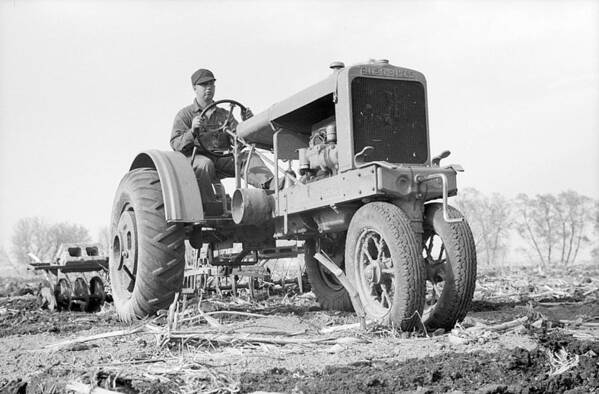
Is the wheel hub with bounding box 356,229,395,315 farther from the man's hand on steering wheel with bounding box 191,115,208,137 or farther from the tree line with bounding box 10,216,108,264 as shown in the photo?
the tree line with bounding box 10,216,108,264

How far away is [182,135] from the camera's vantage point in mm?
7699

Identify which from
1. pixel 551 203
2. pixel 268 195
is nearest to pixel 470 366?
pixel 268 195

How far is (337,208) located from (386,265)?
758 mm

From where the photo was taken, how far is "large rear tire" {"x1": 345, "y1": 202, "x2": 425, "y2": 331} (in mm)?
4965

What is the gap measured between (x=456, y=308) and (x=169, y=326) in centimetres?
209

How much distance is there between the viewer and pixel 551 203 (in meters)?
41.8

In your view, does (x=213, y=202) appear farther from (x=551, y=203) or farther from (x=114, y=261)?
(x=551, y=203)

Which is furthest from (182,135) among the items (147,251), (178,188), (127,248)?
(147,251)

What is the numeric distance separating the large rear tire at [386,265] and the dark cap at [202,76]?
11.0ft

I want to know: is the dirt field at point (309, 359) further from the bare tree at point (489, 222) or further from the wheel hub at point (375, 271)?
the bare tree at point (489, 222)

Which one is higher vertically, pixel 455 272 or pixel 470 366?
pixel 455 272

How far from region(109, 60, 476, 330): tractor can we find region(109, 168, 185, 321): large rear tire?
1 cm

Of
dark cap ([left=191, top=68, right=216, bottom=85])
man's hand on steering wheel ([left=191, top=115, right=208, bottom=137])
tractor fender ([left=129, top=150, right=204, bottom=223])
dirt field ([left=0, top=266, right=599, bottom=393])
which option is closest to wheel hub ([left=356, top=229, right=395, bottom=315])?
dirt field ([left=0, top=266, right=599, bottom=393])

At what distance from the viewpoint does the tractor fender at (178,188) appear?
266 inches
